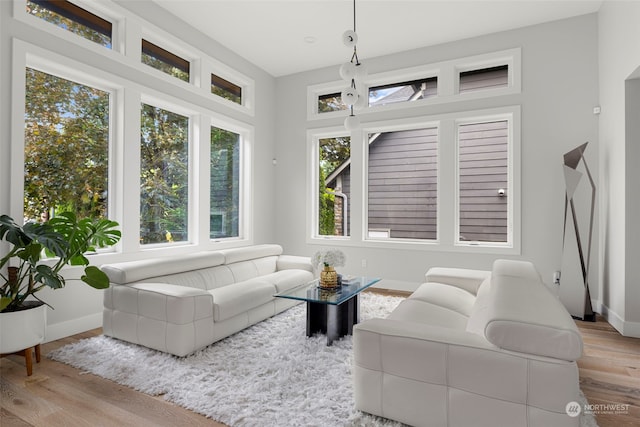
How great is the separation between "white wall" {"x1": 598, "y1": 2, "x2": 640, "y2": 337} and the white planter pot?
4.98 meters

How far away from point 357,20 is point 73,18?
303 centimetres

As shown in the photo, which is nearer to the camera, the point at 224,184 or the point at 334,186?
the point at 224,184

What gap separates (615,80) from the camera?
3.58 m

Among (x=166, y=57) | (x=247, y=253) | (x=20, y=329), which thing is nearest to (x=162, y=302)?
(x=20, y=329)

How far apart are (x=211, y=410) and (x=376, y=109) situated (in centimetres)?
456

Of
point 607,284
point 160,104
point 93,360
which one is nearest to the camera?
point 93,360

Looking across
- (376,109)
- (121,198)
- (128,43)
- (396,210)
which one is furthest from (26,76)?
(396,210)

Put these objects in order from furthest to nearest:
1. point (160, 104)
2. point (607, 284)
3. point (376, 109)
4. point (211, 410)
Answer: point (376, 109)
point (160, 104)
point (607, 284)
point (211, 410)

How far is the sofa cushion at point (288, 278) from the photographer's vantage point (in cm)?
378

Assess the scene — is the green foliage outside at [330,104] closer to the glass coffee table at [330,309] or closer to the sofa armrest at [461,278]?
the sofa armrest at [461,278]

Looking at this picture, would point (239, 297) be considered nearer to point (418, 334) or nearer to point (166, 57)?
point (418, 334)

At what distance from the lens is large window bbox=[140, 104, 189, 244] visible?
4.11 m

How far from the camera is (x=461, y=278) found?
347 cm

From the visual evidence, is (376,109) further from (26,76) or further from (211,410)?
(211,410)
